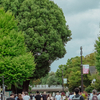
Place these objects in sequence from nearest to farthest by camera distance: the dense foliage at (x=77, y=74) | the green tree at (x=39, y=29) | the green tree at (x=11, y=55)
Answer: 1. the green tree at (x=11, y=55)
2. the green tree at (x=39, y=29)
3. the dense foliage at (x=77, y=74)

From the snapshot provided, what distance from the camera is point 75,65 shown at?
78625 millimetres

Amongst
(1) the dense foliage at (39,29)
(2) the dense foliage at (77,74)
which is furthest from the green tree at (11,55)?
(2) the dense foliage at (77,74)

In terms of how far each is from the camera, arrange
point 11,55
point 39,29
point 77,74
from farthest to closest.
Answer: point 77,74 < point 39,29 < point 11,55

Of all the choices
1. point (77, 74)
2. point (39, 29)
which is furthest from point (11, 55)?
point (77, 74)

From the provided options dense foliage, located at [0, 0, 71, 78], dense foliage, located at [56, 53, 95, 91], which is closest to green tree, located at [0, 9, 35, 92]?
dense foliage, located at [0, 0, 71, 78]

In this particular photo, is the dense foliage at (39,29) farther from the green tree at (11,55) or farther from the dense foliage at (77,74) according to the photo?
the dense foliage at (77,74)

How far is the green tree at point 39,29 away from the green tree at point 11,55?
23.6ft

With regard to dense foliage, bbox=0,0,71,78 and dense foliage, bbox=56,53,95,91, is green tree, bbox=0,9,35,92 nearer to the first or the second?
dense foliage, bbox=0,0,71,78

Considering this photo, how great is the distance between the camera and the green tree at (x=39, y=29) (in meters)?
40.5

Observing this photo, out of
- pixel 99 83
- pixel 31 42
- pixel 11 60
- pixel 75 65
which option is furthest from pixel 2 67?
pixel 75 65

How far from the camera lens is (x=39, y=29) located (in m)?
41.2

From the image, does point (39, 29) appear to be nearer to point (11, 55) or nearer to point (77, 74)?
point (11, 55)

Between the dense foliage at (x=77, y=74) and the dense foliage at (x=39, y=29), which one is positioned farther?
the dense foliage at (x=77, y=74)

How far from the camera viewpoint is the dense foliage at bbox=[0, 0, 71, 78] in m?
40.5
